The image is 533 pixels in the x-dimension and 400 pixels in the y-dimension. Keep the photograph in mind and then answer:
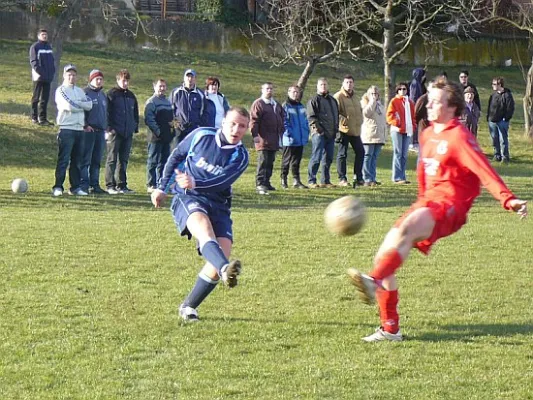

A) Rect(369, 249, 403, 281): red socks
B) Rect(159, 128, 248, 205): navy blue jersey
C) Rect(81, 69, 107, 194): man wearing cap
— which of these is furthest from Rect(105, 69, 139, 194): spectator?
Rect(369, 249, 403, 281): red socks

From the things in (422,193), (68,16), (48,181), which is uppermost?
(68,16)

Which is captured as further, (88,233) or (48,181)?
(48,181)

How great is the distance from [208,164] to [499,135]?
1838cm

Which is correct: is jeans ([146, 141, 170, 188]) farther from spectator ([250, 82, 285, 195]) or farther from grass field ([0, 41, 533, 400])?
spectator ([250, 82, 285, 195])

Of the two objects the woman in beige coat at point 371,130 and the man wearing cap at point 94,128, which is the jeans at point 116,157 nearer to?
the man wearing cap at point 94,128

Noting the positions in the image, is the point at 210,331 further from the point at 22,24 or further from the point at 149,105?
the point at 22,24

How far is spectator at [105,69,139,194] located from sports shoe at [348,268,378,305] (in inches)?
414

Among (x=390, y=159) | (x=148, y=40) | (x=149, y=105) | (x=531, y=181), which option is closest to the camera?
(x=149, y=105)

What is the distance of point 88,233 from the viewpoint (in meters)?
12.6

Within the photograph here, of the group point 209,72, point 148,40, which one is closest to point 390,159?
point 209,72

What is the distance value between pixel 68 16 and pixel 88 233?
1503 centimetres

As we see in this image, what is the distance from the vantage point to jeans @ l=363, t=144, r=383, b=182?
1877 cm

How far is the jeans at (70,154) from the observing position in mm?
16094

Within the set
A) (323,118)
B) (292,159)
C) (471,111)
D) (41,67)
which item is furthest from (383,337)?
(41,67)
